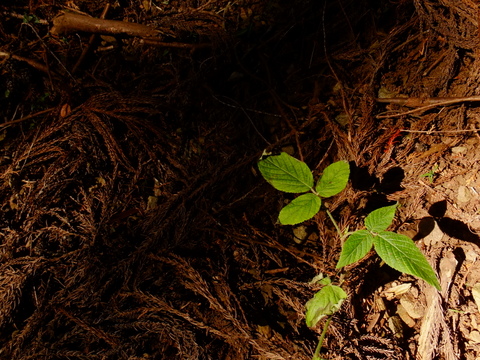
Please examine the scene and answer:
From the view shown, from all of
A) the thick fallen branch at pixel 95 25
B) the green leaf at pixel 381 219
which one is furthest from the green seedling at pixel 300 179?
the thick fallen branch at pixel 95 25

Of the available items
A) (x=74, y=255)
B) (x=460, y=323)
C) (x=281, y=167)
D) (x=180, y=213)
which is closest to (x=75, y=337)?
(x=74, y=255)

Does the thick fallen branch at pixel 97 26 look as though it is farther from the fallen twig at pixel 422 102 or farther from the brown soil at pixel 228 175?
the fallen twig at pixel 422 102

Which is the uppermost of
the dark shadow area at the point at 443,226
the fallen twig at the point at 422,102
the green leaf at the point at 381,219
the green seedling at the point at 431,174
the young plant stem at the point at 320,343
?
the fallen twig at the point at 422,102

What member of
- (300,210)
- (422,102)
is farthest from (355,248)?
(422,102)

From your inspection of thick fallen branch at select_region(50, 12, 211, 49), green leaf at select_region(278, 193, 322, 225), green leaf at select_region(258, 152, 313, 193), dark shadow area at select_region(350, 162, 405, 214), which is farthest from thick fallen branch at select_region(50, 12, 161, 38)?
dark shadow area at select_region(350, 162, 405, 214)

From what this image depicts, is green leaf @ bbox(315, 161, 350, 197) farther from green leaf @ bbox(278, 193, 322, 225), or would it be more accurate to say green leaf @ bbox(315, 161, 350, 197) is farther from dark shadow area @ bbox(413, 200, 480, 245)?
dark shadow area @ bbox(413, 200, 480, 245)

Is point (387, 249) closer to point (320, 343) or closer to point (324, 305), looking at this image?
point (324, 305)
